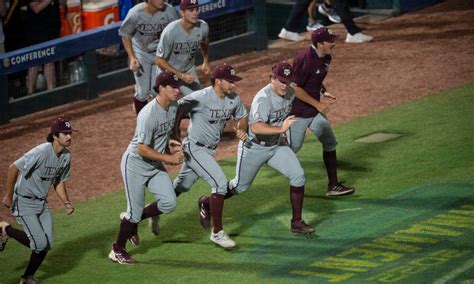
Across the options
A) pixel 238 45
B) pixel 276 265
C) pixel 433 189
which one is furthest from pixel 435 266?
pixel 238 45

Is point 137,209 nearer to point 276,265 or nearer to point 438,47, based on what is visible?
point 276,265

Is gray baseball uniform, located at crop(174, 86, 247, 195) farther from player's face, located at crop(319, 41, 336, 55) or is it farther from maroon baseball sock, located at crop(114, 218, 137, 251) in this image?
player's face, located at crop(319, 41, 336, 55)

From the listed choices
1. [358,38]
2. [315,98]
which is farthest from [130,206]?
[358,38]

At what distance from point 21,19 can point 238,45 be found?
11.8ft

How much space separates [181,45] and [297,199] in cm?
295

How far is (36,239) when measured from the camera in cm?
980

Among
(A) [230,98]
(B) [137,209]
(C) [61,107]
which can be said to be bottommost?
(C) [61,107]

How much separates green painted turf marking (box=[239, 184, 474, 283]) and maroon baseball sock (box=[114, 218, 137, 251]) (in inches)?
42.4

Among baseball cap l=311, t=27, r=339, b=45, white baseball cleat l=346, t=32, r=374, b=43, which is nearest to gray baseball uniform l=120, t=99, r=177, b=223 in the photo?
baseball cap l=311, t=27, r=339, b=45

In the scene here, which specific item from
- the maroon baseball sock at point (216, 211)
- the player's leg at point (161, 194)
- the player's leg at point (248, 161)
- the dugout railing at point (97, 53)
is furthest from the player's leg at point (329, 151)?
the dugout railing at point (97, 53)

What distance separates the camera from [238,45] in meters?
17.9

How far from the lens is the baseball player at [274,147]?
10516mm

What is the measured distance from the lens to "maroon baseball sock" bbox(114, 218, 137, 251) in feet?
33.4

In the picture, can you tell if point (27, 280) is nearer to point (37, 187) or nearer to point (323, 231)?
point (37, 187)
